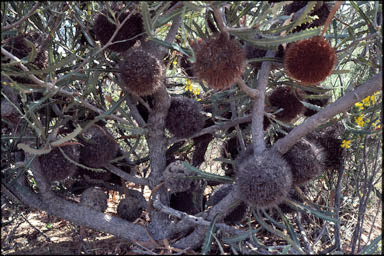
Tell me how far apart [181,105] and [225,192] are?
0.60 m

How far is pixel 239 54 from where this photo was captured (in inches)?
62.4

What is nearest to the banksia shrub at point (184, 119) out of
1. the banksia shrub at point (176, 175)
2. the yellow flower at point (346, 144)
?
the banksia shrub at point (176, 175)

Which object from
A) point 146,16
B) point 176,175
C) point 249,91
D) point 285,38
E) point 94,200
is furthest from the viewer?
point 94,200

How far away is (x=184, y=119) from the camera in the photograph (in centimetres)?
192

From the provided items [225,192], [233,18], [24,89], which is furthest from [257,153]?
[24,89]

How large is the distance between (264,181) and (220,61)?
0.58m

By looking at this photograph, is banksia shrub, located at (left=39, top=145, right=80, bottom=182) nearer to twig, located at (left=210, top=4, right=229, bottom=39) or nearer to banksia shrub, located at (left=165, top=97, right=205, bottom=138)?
banksia shrub, located at (left=165, top=97, right=205, bottom=138)

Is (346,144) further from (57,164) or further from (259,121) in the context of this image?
(57,164)

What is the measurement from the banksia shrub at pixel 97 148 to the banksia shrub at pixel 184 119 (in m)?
0.36

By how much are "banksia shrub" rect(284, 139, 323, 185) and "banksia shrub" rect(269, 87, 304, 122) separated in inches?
11.3

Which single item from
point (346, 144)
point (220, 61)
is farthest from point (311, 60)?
point (346, 144)

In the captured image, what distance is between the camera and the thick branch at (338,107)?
62.4 inches

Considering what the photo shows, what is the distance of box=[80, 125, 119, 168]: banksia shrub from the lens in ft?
6.28

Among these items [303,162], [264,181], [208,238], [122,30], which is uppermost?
[122,30]
